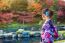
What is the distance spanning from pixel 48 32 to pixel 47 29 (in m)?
0.05

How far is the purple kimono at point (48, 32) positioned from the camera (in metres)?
3.47

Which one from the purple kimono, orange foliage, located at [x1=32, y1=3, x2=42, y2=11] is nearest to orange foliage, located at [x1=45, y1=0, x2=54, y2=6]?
orange foliage, located at [x1=32, y1=3, x2=42, y2=11]

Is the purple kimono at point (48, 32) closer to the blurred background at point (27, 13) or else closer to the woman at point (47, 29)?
the woman at point (47, 29)

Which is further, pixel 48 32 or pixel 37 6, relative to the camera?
pixel 37 6

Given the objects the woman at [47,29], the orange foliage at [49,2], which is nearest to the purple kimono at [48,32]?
the woman at [47,29]

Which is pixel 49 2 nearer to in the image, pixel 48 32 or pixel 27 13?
pixel 27 13

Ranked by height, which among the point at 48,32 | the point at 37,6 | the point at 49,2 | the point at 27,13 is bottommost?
the point at 27,13

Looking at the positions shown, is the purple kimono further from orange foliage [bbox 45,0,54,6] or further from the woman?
orange foliage [bbox 45,0,54,6]

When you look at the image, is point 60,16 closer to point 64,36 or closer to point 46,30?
point 64,36

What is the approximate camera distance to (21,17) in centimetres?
1439

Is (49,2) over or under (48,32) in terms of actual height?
under

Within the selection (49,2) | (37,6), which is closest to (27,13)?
(37,6)

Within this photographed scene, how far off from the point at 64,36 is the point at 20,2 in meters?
3.90

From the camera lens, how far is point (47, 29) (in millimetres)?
3492
